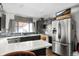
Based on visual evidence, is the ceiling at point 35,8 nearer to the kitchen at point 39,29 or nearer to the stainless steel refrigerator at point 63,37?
the kitchen at point 39,29

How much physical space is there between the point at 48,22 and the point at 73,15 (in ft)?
0.98

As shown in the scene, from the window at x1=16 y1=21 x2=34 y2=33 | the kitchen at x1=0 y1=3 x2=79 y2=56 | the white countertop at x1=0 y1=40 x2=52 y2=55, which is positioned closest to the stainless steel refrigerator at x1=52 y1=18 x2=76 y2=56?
the kitchen at x1=0 y1=3 x2=79 y2=56

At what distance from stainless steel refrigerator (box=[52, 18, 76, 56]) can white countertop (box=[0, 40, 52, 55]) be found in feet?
0.38

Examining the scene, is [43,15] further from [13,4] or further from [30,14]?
[13,4]

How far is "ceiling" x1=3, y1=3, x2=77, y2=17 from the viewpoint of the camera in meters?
1.14

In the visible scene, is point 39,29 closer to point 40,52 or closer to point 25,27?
point 25,27

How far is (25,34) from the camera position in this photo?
119 cm

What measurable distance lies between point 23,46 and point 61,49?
0.47 metres

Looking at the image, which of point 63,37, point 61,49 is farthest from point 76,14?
point 61,49

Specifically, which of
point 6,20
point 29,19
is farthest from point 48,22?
point 6,20

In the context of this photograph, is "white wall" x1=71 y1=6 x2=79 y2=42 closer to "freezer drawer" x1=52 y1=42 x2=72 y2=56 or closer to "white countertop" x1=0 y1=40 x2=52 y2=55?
"freezer drawer" x1=52 y1=42 x2=72 y2=56

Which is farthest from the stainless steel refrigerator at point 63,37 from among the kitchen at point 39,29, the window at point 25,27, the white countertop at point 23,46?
the window at point 25,27

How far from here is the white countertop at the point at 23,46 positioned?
1141mm

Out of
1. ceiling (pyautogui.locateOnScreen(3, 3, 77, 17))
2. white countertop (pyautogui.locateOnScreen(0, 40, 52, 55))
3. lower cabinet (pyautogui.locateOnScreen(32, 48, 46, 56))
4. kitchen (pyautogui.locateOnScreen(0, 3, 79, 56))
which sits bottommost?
lower cabinet (pyautogui.locateOnScreen(32, 48, 46, 56))
